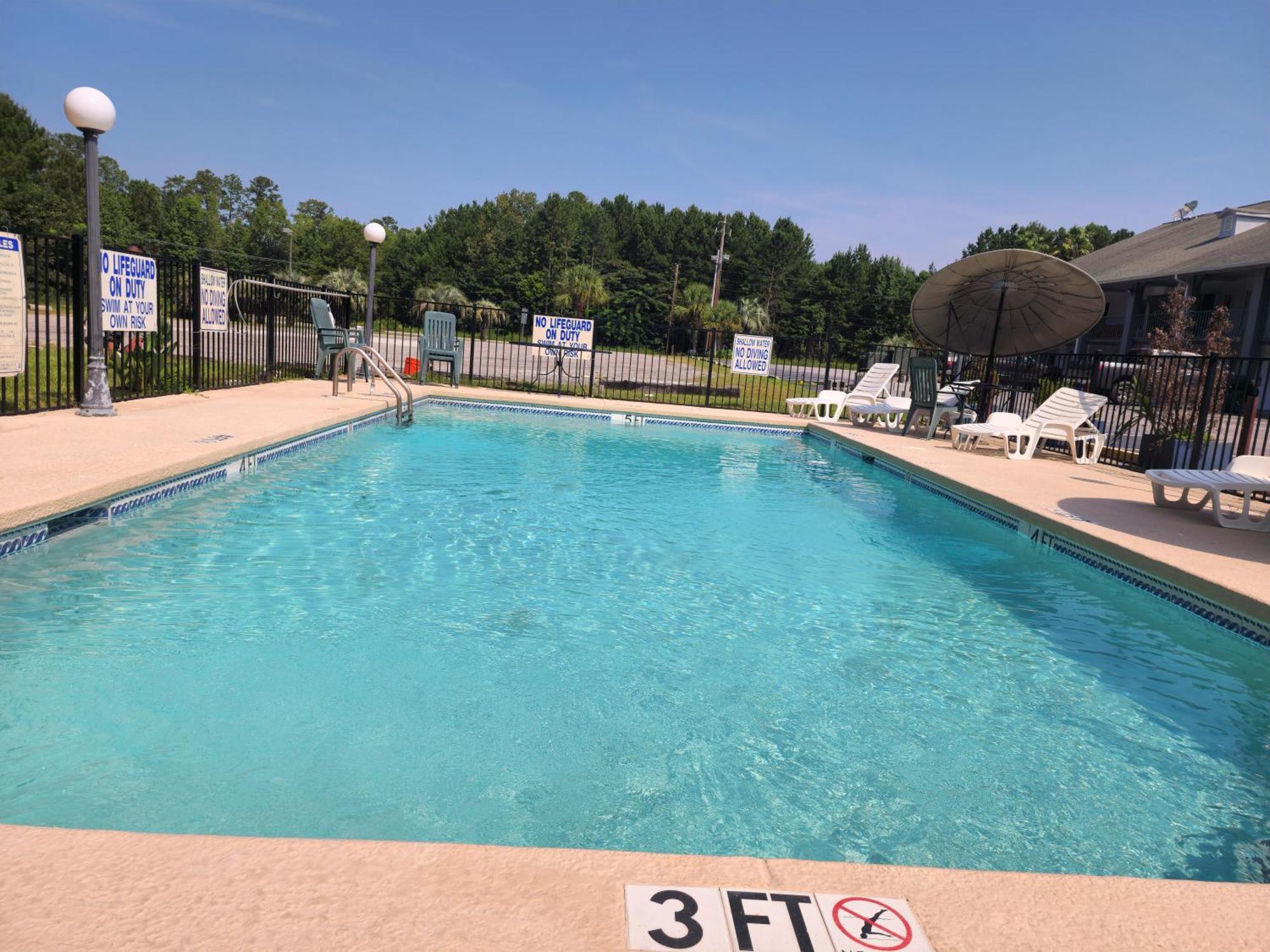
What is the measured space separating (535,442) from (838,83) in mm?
13803

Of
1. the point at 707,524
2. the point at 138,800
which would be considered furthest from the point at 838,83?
the point at 138,800

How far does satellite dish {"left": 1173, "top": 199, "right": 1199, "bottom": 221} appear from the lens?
3216 cm

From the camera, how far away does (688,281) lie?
70000 millimetres

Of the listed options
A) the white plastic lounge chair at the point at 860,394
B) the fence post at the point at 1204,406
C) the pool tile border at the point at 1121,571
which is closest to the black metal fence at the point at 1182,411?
the fence post at the point at 1204,406

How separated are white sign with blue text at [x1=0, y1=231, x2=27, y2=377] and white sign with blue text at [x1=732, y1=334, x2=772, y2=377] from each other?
1156 cm

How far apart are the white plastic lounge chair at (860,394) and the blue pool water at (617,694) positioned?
7083 millimetres

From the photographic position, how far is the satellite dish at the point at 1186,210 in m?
32.2

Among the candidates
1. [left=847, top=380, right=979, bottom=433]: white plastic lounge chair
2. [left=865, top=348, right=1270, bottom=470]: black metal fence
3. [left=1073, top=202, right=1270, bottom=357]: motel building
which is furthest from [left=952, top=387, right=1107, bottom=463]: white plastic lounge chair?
[left=1073, top=202, right=1270, bottom=357]: motel building

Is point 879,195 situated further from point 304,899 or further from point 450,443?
point 304,899

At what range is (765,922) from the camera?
4.86 ft

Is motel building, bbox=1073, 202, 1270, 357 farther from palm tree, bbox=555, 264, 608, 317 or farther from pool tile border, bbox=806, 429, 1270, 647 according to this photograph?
palm tree, bbox=555, 264, 608, 317

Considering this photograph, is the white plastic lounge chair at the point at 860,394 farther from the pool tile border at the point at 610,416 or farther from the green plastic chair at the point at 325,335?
the green plastic chair at the point at 325,335

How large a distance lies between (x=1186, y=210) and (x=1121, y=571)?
36.0m

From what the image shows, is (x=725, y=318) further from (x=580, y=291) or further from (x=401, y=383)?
(x=401, y=383)
